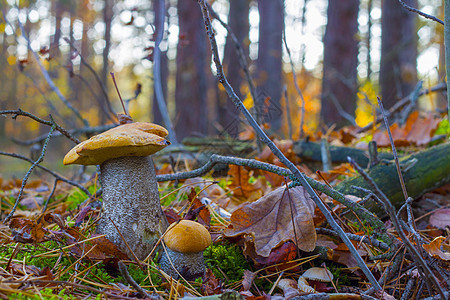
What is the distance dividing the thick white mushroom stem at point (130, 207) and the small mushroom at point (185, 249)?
4.9 inches

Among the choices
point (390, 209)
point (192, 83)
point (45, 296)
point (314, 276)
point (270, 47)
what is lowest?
point (314, 276)

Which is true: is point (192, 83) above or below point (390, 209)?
above

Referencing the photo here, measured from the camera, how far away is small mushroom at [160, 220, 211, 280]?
3.75 feet

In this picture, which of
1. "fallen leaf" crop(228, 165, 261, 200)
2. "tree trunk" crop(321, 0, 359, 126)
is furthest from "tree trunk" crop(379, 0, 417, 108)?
"fallen leaf" crop(228, 165, 261, 200)

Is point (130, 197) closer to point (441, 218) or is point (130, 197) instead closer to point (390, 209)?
point (390, 209)

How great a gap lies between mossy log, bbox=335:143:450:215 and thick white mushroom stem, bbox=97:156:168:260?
41.2 inches

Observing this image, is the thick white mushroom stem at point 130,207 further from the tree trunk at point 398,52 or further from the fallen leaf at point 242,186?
the tree trunk at point 398,52

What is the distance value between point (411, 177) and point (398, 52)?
16.0ft

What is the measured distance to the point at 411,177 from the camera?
6.03 feet

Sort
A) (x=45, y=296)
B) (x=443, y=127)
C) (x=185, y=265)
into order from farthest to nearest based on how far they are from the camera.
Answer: (x=443, y=127)
(x=185, y=265)
(x=45, y=296)

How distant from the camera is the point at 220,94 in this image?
27.8 ft

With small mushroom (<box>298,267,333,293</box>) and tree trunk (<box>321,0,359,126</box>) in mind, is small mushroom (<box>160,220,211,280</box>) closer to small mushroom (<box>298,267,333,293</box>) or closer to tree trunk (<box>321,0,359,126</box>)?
small mushroom (<box>298,267,333,293</box>)

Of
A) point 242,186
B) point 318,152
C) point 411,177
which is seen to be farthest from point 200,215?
point 318,152

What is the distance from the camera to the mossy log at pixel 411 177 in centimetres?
174
